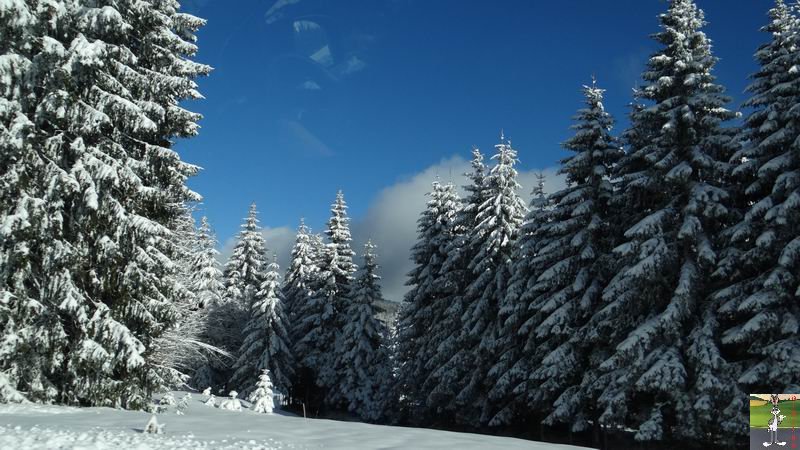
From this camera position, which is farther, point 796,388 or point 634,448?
point 634,448

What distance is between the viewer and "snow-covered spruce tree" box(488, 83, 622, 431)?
2236 centimetres

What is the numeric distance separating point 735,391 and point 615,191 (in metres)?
8.91

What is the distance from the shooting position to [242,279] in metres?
49.9

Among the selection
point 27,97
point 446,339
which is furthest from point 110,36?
point 446,339

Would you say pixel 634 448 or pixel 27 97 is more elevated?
pixel 27 97

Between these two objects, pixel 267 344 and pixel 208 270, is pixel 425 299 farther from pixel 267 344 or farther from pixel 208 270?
pixel 208 270

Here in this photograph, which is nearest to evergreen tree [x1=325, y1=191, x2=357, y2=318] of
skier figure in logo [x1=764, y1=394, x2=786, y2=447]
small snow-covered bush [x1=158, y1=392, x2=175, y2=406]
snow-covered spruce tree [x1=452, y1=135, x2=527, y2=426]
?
snow-covered spruce tree [x1=452, y1=135, x2=527, y2=426]

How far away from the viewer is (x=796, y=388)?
15102mm

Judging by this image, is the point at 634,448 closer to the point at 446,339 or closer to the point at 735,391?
the point at 735,391

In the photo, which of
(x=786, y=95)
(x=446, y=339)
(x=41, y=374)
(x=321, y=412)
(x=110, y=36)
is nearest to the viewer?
(x=41, y=374)

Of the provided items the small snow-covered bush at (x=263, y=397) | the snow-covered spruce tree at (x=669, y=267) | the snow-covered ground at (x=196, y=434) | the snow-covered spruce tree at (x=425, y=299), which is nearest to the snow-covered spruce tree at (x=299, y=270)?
the snow-covered spruce tree at (x=425, y=299)

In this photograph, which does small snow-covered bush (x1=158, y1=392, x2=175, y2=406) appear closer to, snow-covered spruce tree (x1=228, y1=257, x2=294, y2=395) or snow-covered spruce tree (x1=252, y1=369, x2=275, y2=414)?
snow-covered spruce tree (x1=252, y1=369, x2=275, y2=414)

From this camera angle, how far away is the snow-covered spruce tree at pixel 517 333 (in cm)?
2511

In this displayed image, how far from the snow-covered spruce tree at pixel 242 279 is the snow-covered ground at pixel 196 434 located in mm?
36323
